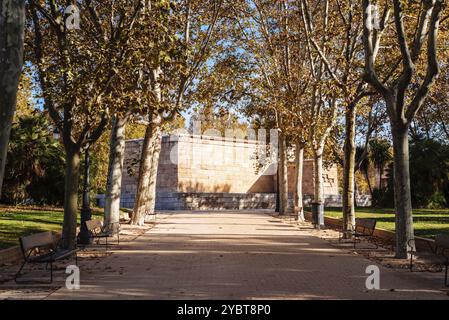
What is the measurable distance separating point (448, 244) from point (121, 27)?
28.8 feet

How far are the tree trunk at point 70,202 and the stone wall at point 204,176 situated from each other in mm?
25092

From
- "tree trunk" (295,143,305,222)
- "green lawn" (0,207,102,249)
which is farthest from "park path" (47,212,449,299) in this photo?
"tree trunk" (295,143,305,222)

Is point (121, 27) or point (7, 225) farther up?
point (121, 27)

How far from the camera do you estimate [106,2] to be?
14852mm

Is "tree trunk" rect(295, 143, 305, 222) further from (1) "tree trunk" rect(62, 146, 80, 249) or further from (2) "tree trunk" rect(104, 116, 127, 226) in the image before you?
(1) "tree trunk" rect(62, 146, 80, 249)

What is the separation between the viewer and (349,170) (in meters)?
16.6

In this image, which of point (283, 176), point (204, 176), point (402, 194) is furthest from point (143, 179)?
point (204, 176)

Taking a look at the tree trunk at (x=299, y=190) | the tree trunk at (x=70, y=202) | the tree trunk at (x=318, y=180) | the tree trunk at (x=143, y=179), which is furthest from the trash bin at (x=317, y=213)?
the tree trunk at (x=70, y=202)

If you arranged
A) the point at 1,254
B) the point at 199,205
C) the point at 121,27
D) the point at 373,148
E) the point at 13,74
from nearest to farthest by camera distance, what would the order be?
the point at 13,74, the point at 1,254, the point at 121,27, the point at 199,205, the point at 373,148

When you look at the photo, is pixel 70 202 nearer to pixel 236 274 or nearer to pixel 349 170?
pixel 236 274

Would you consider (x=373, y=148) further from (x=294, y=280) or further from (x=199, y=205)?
(x=294, y=280)

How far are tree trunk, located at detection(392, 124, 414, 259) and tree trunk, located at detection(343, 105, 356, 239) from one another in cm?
359

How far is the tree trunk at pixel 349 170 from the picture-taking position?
1617 centimetres
